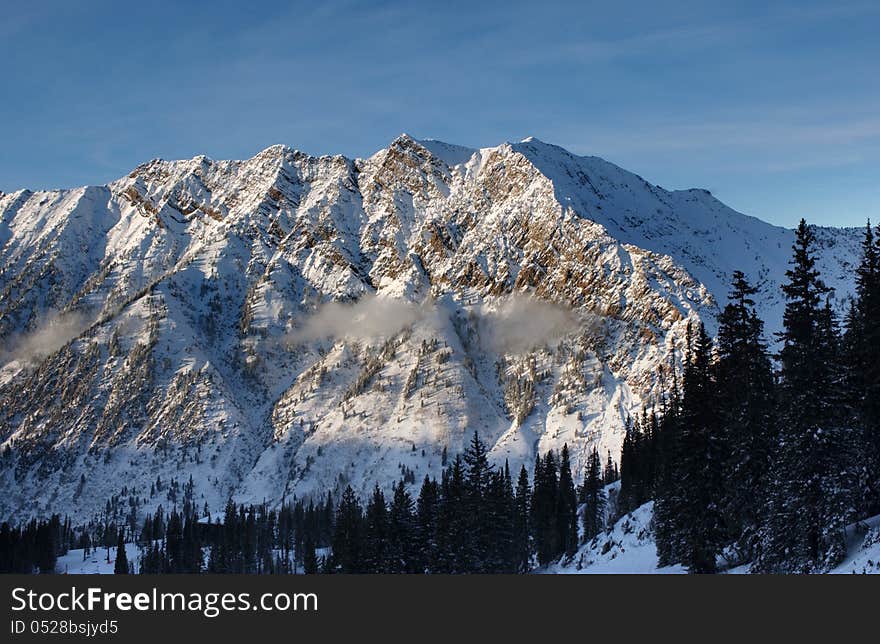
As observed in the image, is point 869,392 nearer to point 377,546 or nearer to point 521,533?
point 377,546

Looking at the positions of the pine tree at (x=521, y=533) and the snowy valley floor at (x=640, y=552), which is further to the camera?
the pine tree at (x=521, y=533)

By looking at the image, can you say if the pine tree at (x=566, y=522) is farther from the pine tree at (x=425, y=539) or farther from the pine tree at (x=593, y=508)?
the pine tree at (x=425, y=539)

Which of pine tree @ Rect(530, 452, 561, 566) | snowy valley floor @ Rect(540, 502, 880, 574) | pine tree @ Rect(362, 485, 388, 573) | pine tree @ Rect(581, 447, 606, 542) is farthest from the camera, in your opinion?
pine tree @ Rect(581, 447, 606, 542)

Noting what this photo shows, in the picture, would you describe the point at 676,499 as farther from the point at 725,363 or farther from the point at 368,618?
the point at 368,618

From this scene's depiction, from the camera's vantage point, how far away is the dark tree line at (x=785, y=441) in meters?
53.2

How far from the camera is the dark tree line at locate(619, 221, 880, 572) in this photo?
53.2 m

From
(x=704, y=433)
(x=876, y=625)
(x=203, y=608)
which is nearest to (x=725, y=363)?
(x=704, y=433)

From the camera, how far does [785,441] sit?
5566 centimetres

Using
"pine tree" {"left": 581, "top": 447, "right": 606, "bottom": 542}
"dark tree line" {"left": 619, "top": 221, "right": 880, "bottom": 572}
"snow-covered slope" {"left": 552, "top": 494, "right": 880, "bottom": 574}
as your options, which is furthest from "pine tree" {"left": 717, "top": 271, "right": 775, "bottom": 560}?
"pine tree" {"left": 581, "top": 447, "right": 606, "bottom": 542}

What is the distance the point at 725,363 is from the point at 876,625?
36.2 m

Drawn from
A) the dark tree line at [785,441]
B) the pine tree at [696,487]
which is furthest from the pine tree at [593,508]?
the pine tree at [696,487]

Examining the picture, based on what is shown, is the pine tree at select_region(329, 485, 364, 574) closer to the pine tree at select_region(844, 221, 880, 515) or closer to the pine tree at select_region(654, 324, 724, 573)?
the pine tree at select_region(654, 324, 724, 573)

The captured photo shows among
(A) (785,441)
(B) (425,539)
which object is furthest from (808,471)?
(B) (425,539)

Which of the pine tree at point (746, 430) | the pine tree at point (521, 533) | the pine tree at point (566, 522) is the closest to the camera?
the pine tree at point (746, 430)
